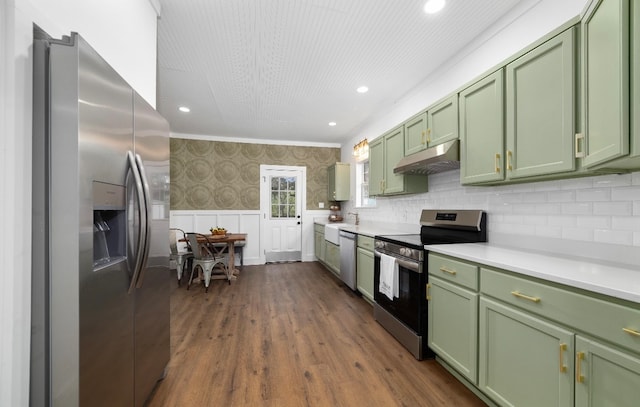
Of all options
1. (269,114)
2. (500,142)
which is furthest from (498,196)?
(269,114)

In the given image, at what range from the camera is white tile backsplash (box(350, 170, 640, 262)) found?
1.46 metres

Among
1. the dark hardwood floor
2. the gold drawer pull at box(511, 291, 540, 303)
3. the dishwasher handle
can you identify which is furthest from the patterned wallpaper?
the gold drawer pull at box(511, 291, 540, 303)

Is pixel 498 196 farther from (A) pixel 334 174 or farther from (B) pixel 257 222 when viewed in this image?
(B) pixel 257 222

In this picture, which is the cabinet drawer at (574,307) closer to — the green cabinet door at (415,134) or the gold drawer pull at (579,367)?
the gold drawer pull at (579,367)

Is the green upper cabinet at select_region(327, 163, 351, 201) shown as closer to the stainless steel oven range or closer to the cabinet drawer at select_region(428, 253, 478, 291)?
the stainless steel oven range

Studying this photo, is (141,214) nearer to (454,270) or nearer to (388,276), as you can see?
(454,270)

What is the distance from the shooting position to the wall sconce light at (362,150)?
181 inches

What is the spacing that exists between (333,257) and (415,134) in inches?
96.9

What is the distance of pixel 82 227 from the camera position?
97 cm

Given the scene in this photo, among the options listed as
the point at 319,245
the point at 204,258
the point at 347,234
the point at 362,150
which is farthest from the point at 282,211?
the point at 347,234

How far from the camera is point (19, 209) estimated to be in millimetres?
884

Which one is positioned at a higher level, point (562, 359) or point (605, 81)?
point (605, 81)

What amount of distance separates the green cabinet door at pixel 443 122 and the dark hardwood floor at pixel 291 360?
6.24ft

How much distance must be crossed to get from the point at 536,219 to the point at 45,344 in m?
2.71
